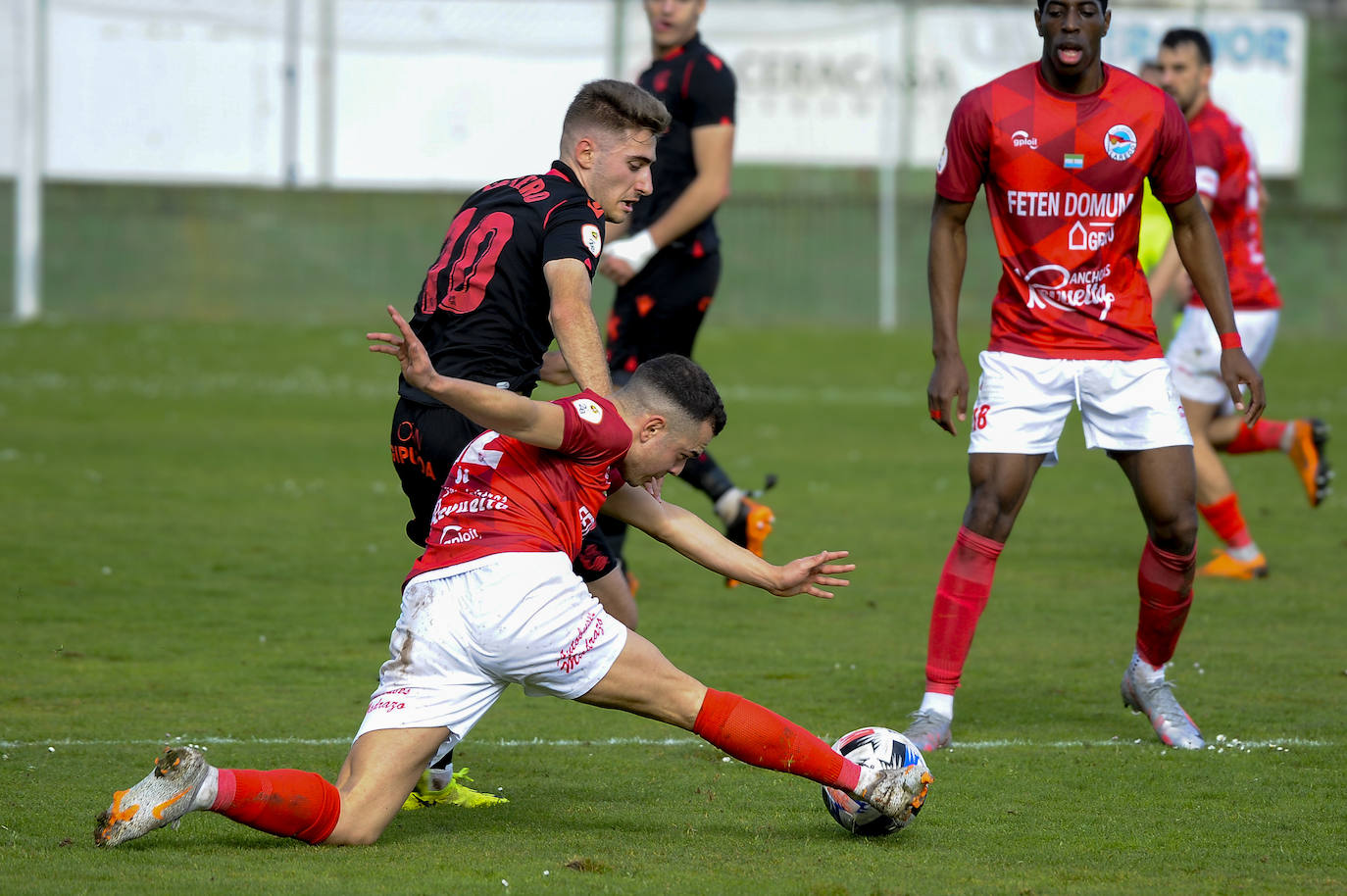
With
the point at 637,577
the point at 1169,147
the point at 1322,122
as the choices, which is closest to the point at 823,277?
the point at 1322,122

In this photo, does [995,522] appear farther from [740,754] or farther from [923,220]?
[923,220]

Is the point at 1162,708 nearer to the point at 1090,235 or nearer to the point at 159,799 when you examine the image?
the point at 1090,235

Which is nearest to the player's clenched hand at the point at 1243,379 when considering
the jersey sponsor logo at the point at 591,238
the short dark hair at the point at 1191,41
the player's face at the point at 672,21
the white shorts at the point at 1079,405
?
the white shorts at the point at 1079,405

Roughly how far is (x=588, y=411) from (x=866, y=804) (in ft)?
3.96

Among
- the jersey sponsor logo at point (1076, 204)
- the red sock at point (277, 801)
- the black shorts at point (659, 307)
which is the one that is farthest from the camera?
the black shorts at point (659, 307)

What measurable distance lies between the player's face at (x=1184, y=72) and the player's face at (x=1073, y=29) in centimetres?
313

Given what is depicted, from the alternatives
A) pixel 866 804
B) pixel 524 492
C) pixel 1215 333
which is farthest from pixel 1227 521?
pixel 524 492

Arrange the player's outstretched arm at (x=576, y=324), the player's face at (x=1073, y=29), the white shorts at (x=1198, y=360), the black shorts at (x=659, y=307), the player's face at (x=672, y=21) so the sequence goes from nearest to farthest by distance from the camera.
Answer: the player's outstretched arm at (x=576, y=324) < the player's face at (x=1073, y=29) < the player's face at (x=672, y=21) < the black shorts at (x=659, y=307) < the white shorts at (x=1198, y=360)

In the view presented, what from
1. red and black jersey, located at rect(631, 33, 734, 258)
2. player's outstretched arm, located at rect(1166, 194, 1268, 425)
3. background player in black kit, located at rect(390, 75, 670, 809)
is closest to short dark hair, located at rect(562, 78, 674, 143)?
background player in black kit, located at rect(390, 75, 670, 809)

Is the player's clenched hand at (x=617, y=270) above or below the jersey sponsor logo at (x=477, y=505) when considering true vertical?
above

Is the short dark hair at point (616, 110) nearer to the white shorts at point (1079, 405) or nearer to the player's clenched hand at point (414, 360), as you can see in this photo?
the player's clenched hand at point (414, 360)

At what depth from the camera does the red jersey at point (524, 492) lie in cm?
429

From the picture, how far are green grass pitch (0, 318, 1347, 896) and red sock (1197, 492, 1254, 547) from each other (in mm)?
272

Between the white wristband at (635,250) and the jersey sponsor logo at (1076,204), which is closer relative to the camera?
the jersey sponsor logo at (1076,204)
